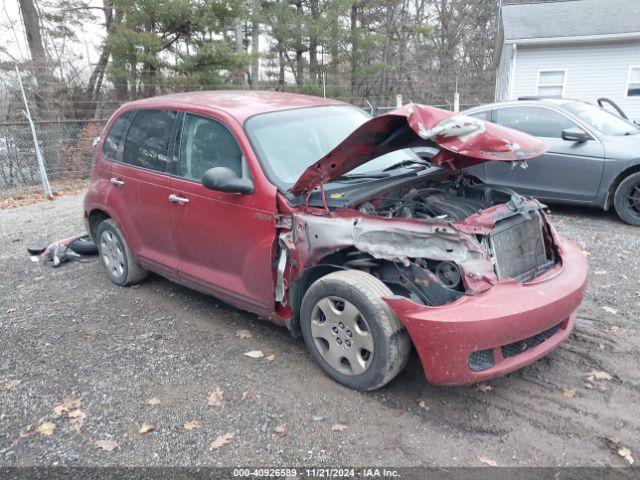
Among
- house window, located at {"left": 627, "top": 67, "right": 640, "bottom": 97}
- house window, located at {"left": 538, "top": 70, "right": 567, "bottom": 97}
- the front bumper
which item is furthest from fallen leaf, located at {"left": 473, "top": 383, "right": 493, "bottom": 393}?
house window, located at {"left": 627, "top": 67, "right": 640, "bottom": 97}

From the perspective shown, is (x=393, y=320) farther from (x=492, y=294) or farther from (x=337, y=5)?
(x=337, y=5)

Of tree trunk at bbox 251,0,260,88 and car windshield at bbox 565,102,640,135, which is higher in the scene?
tree trunk at bbox 251,0,260,88

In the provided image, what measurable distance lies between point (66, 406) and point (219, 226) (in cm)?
158

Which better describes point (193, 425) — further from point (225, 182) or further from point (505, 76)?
point (505, 76)

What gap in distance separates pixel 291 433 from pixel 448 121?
2.00 meters

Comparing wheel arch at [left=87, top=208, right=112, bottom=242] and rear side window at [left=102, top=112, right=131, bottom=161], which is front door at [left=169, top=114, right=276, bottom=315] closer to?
rear side window at [left=102, top=112, right=131, bottom=161]

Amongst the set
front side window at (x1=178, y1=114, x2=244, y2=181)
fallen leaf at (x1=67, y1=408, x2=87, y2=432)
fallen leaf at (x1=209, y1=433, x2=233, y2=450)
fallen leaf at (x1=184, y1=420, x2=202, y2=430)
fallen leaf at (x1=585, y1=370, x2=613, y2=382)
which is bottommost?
fallen leaf at (x1=67, y1=408, x2=87, y2=432)

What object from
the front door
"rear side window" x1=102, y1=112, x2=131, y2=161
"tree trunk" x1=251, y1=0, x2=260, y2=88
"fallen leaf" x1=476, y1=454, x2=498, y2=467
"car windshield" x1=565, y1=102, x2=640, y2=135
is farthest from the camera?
"tree trunk" x1=251, y1=0, x2=260, y2=88

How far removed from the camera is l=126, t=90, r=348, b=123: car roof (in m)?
3.94

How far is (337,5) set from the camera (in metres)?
20.0

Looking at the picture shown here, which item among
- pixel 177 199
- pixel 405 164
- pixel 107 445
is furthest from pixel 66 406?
pixel 405 164

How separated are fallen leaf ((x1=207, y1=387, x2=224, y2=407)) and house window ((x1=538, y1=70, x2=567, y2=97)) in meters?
18.1

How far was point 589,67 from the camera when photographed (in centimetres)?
Answer: 1738

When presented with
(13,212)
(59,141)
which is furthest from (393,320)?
(59,141)
